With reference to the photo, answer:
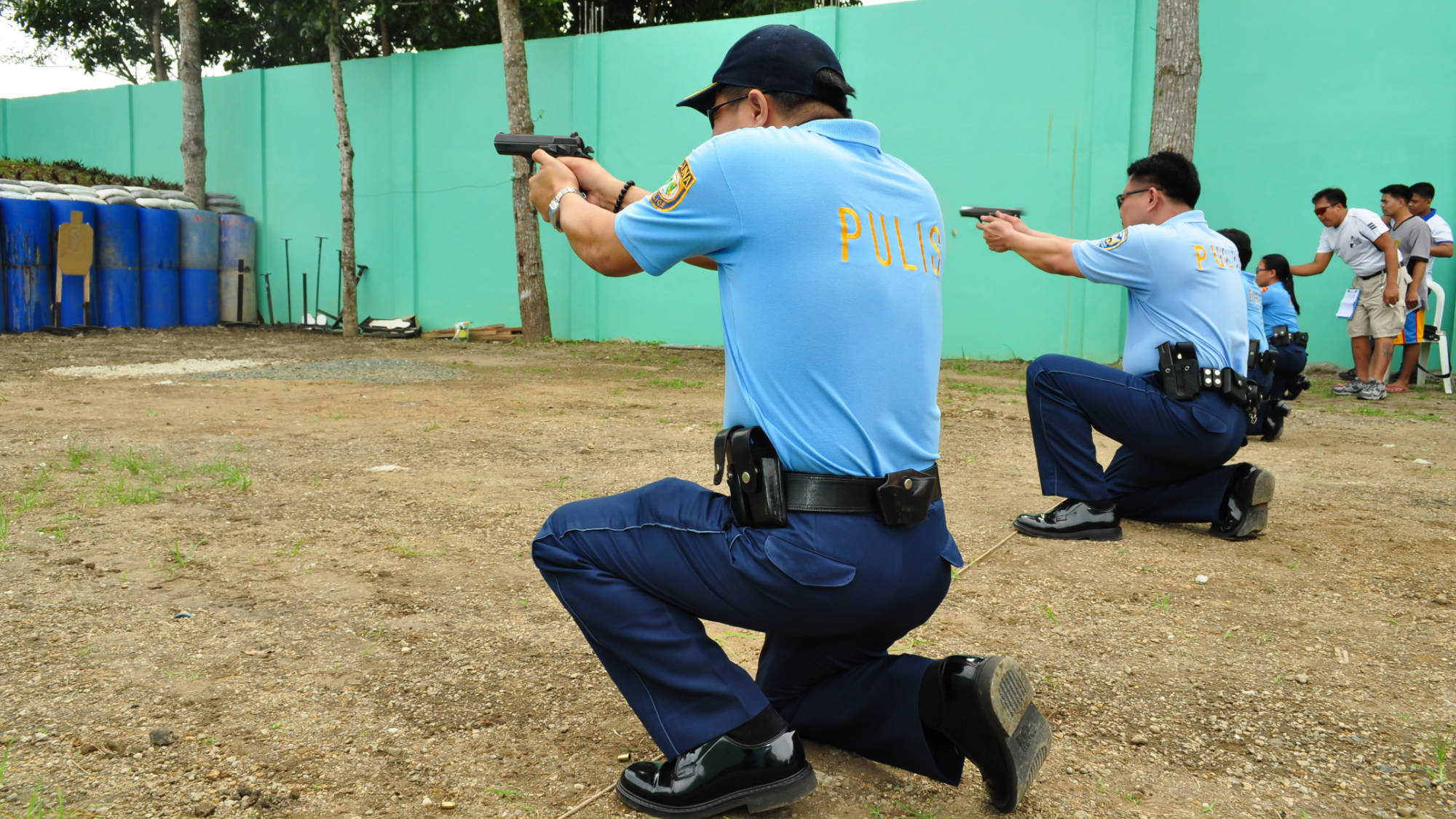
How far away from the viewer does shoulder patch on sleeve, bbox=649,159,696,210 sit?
1.99m

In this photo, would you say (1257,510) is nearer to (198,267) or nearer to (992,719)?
(992,719)

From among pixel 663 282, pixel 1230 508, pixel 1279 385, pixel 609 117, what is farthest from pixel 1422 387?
pixel 609 117

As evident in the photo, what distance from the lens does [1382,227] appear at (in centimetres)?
873

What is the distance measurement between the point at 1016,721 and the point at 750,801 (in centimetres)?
51

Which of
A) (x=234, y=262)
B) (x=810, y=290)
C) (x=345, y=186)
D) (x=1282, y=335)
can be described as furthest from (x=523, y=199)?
(x=810, y=290)

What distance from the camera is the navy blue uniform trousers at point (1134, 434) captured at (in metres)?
4.09

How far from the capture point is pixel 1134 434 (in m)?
4.15

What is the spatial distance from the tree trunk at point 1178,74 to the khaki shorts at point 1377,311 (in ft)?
6.21

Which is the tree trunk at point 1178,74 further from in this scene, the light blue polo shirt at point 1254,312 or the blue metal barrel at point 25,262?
the blue metal barrel at point 25,262

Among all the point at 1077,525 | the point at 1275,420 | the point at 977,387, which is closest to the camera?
the point at 1077,525

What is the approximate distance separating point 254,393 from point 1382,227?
9.11 m

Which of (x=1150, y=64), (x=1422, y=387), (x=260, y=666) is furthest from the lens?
(x=1150, y=64)

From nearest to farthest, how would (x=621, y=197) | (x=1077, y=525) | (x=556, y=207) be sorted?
(x=556, y=207)
(x=621, y=197)
(x=1077, y=525)

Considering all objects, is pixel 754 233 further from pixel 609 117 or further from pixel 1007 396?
pixel 609 117
